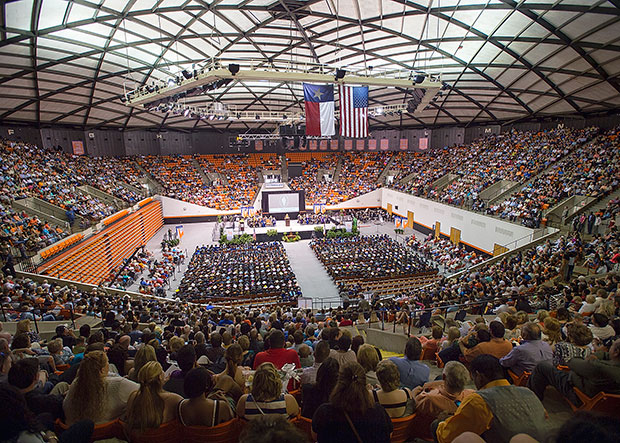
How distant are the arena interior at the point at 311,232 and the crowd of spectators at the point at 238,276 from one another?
22 cm

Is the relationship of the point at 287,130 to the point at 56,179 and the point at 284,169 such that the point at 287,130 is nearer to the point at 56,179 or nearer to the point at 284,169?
the point at 56,179

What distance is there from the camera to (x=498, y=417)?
235cm

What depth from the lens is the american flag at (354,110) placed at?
15234 millimetres

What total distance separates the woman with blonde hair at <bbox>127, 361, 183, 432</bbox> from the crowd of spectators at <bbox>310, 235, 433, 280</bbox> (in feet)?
54.1

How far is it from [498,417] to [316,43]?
67.6ft

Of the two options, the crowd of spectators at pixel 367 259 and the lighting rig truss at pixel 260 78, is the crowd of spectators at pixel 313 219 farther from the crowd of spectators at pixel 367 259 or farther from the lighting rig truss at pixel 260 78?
the lighting rig truss at pixel 260 78

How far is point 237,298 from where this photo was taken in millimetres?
15969

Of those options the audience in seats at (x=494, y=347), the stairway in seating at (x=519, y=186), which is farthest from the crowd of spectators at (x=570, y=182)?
the audience in seats at (x=494, y=347)

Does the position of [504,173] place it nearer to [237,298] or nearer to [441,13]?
[441,13]

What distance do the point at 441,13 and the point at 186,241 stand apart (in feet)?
82.7

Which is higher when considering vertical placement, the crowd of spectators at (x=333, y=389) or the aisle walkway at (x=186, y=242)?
the crowd of spectators at (x=333, y=389)

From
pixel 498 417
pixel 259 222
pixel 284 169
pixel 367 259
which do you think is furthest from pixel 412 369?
pixel 284 169

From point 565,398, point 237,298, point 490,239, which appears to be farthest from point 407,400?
point 490,239

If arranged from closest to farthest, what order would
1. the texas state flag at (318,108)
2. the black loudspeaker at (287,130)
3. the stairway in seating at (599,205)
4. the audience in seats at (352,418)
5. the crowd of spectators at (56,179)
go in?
the audience in seats at (352,418) < the texas state flag at (318,108) < the stairway in seating at (599,205) < the crowd of spectators at (56,179) < the black loudspeaker at (287,130)
